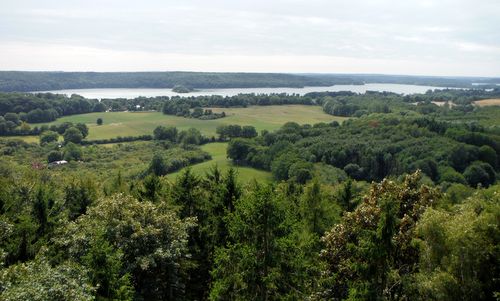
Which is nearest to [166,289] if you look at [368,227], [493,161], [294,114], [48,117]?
[368,227]

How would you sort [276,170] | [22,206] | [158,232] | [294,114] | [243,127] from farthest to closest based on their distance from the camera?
[294,114], [243,127], [276,170], [22,206], [158,232]

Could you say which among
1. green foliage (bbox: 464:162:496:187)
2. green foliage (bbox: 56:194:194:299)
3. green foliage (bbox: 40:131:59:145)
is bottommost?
green foliage (bbox: 464:162:496:187)

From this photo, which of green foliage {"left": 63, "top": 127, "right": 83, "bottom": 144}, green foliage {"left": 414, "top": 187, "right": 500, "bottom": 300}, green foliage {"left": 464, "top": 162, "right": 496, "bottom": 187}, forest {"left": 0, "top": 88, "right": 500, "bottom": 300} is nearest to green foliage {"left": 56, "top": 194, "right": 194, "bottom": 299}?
forest {"left": 0, "top": 88, "right": 500, "bottom": 300}

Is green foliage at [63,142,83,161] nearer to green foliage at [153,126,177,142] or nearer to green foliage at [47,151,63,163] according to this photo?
green foliage at [47,151,63,163]

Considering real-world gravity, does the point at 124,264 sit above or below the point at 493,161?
above

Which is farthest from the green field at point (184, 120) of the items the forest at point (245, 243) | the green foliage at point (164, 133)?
the forest at point (245, 243)

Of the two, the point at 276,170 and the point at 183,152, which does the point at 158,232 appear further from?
the point at 183,152
